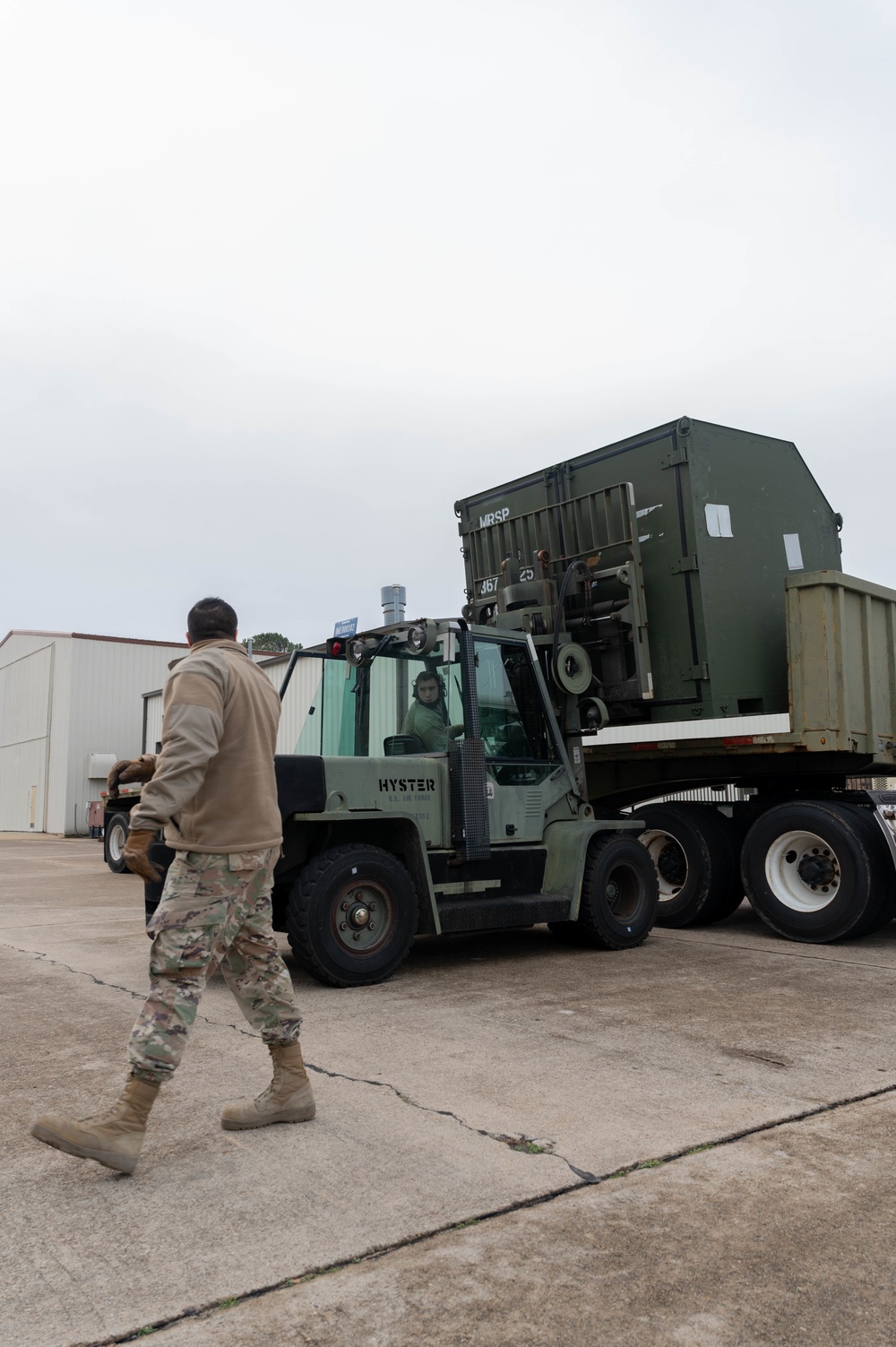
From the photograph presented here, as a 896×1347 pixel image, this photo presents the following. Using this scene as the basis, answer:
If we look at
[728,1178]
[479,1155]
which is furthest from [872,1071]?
[479,1155]

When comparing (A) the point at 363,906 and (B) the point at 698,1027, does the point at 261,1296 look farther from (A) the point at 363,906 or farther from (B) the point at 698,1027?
(A) the point at 363,906

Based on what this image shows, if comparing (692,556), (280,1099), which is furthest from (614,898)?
(280,1099)

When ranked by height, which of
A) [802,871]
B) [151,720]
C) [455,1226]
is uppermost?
[151,720]

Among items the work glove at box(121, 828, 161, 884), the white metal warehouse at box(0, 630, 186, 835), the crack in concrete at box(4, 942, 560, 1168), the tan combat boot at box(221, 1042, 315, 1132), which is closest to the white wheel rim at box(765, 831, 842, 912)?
the crack in concrete at box(4, 942, 560, 1168)

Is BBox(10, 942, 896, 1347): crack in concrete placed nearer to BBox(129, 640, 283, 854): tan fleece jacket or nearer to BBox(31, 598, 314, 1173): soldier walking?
BBox(31, 598, 314, 1173): soldier walking

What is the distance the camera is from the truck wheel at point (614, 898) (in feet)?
24.2

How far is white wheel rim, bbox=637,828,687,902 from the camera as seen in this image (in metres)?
9.11

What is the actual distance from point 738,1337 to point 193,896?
196 cm

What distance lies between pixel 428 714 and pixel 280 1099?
3733 millimetres

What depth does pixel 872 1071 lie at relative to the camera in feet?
14.3

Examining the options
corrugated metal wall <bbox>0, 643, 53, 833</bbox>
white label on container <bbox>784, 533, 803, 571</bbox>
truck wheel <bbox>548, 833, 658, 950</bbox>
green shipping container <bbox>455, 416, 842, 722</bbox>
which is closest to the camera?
truck wheel <bbox>548, 833, 658, 950</bbox>

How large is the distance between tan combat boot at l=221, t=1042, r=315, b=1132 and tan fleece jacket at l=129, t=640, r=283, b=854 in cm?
74

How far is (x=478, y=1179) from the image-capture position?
317cm

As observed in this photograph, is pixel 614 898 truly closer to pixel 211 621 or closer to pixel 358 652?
pixel 358 652
